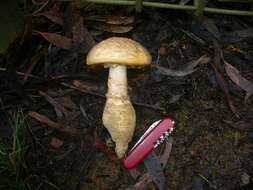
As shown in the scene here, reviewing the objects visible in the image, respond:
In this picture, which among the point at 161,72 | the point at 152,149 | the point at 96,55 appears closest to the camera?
the point at 96,55

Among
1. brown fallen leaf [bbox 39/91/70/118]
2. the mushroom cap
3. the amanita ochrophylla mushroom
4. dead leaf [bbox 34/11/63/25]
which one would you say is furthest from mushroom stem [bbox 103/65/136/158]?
dead leaf [bbox 34/11/63/25]

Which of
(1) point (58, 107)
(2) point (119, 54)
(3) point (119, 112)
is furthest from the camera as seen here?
(1) point (58, 107)

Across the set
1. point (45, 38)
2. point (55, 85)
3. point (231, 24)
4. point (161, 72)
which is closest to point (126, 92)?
point (161, 72)

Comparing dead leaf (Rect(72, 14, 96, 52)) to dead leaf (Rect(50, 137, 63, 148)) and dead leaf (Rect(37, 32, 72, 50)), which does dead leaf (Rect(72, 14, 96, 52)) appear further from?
dead leaf (Rect(50, 137, 63, 148))

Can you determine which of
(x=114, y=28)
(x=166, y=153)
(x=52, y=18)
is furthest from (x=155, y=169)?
(x=52, y=18)

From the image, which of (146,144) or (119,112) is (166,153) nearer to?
(146,144)

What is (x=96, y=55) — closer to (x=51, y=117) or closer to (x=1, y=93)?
(x=51, y=117)
